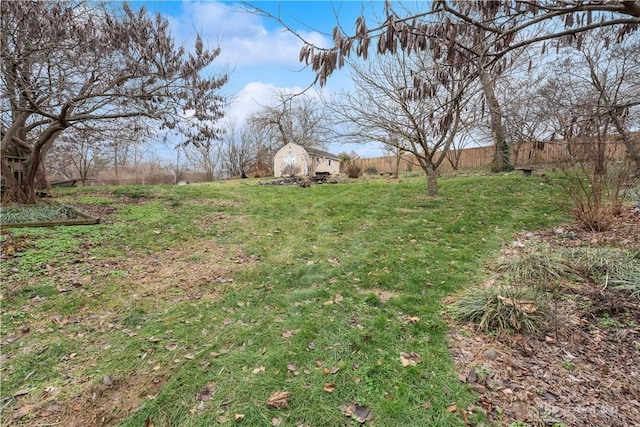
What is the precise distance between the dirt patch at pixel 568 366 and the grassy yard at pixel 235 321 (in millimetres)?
222

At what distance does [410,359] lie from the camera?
2.35 m

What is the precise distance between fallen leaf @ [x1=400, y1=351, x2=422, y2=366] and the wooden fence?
A: 3124mm

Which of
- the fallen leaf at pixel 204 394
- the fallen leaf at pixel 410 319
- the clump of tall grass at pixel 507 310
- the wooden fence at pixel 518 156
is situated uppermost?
the wooden fence at pixel 518 156

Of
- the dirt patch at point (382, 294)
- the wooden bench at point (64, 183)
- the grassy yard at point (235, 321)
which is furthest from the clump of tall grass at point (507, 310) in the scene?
the wooden bench at point (64, 183)

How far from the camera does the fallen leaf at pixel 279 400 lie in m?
1.97

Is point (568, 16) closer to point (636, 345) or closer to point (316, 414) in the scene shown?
point (636, 345)

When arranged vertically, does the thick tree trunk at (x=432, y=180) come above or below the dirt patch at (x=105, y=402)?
above

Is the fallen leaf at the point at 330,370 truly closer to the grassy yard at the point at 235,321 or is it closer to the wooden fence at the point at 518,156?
the grassy yard at the point at 235,321

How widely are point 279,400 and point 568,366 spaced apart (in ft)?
7.17

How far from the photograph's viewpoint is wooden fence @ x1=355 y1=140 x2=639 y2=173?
4.82 meters

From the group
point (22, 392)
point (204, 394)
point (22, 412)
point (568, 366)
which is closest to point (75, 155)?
point (22, 392)

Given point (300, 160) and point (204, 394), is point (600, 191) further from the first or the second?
point (300, 160)

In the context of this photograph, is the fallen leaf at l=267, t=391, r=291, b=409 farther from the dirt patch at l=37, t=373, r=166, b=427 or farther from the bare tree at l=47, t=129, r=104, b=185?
the bare tree at l=47, t=129, r=104, b=185

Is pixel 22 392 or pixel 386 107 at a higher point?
pixel 386 107
